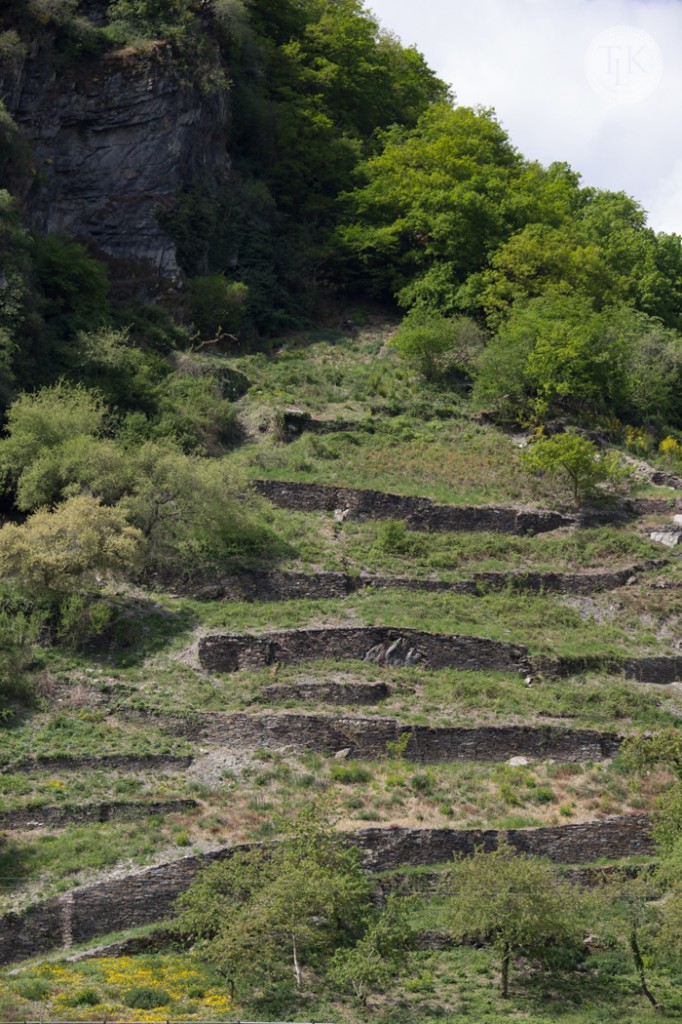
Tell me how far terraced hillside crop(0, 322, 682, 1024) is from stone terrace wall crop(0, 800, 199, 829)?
55 mm

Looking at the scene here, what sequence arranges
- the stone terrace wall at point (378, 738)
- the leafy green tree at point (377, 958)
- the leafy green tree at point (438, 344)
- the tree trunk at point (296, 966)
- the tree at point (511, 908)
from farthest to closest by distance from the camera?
the leafy green tree at point (438, 344), the stone terrace wall at point (378, 738), the tree at point (511, 908), the tree trunk at point (296, 966), the leafy green tree at point (377, 958)

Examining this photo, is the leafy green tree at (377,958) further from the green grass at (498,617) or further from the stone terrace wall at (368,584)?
the stone terrace wall at (368,584)

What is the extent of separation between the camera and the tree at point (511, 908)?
34812 millimetres

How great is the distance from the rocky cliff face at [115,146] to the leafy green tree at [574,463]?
19.3 meters

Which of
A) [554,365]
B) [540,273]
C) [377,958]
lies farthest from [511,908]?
[540,273]

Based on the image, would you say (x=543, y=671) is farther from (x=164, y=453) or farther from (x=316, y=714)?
(x=164, y=453)

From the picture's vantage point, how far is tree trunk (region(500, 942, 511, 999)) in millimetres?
34469

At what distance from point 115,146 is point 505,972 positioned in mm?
43482

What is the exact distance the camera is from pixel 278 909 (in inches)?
1328

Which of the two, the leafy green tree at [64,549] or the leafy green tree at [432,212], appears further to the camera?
the leafy green tree at [432,212]

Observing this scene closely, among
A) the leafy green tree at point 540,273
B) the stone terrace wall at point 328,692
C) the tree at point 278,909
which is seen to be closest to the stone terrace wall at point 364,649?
the stone terrace wall at point 328,692

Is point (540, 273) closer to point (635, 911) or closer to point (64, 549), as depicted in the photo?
point (64, 549)

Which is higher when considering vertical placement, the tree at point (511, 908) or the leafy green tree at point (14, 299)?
the leafy green tree at point (14, 299)

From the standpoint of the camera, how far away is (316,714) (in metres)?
42.9
